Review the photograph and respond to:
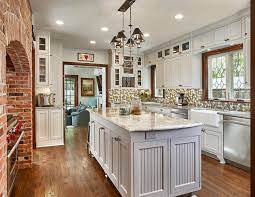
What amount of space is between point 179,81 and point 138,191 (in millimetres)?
3839

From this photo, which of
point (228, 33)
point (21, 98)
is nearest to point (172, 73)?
point (228, 33)

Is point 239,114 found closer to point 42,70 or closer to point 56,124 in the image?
point 56,124

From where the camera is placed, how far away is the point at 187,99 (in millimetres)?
5512

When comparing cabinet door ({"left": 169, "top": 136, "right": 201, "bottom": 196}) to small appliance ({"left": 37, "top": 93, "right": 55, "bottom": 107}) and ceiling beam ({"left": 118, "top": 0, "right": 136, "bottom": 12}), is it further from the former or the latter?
small appliance ({"left": 37, "top": 93, "right": 55, "bottom": 107})

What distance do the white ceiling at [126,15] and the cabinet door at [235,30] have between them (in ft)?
0.80

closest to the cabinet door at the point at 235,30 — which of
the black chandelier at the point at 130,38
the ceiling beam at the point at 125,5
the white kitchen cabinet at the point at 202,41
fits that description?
the white kitchen cabinet at the point at 202,41

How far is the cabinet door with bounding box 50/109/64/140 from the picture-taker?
4805 mm

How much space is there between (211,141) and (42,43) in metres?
4.29

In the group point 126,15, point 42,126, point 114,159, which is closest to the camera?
point 114,159

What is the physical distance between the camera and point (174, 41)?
5.51 meters

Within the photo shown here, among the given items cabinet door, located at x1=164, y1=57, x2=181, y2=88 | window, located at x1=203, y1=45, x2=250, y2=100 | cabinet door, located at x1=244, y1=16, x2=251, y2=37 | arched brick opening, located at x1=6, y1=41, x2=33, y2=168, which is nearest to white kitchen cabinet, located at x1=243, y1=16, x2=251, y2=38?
cabinet door, located at x1=244, y1=16, x2=251, y2=37

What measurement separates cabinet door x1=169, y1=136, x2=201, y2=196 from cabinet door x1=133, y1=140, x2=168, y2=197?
0.09m

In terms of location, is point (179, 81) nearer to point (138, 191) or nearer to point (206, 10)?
point (206, 10)

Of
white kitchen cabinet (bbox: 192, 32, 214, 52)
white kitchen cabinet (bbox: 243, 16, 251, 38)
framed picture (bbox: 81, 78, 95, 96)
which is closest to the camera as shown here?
white kitchen cabinet (bbox: 243, 16, 251, 38)
